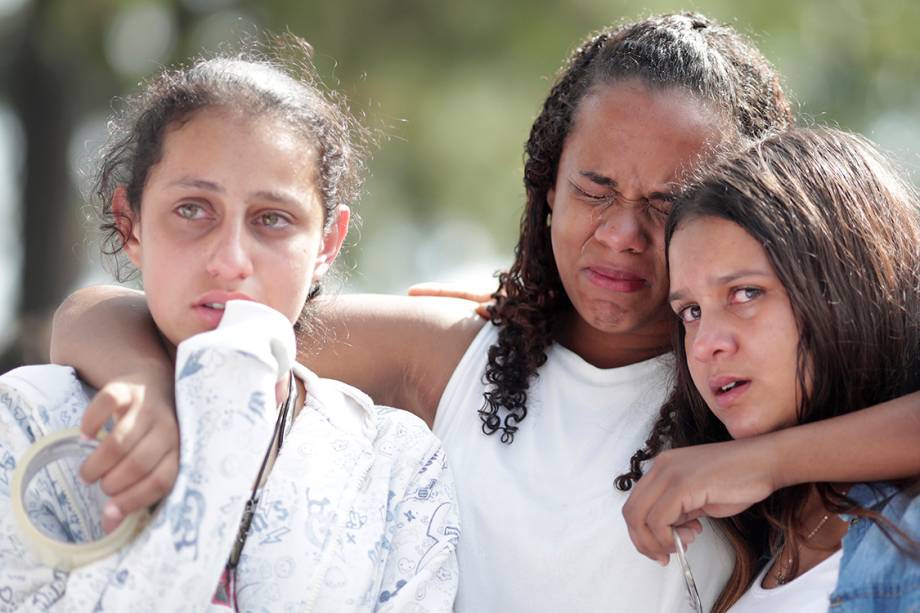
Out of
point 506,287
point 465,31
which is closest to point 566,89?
point 506,287

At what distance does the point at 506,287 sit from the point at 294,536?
40.4 inches

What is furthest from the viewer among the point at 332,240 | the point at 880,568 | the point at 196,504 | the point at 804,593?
the point at 332,240

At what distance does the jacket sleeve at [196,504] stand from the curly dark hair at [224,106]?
481 mm

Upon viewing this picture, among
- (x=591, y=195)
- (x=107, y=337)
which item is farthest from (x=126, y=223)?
(x=591, y=195)

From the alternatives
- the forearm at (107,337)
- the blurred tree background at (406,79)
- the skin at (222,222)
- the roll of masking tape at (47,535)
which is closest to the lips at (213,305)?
the skin at (222,222)

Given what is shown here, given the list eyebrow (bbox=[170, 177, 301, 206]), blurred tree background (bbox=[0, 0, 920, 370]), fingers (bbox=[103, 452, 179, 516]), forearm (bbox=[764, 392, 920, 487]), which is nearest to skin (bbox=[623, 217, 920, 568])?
forearm (bbox=[764, 392, 920, 487])

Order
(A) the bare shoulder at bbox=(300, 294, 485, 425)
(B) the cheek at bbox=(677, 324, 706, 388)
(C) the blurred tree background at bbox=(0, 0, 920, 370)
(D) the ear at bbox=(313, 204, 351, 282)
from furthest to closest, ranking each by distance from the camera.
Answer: (C) the blurred tree background at bbox=(0, 0, 920, 370)
(A) the bare shoulder at bbox=(300, 294, 485, 425)
(D) the ear at bbox=(313, 204, 351, 282)
(B) the cheek at bbox=(677, 324, 706, 388)

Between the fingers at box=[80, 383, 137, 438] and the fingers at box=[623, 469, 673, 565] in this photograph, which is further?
the fingers at box=[623, 469, 673, 565]

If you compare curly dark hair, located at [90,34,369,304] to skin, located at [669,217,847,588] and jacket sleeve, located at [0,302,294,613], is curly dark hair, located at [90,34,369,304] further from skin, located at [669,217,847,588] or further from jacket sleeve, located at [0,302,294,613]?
skin, located at [669,217,847,588]

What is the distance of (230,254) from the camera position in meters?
2.02

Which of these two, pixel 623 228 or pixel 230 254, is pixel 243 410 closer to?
pixel 230 254

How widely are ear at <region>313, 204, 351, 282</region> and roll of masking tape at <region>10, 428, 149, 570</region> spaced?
0.68 metres

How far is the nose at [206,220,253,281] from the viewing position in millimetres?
2020

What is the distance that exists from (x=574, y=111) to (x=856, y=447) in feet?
3.47
